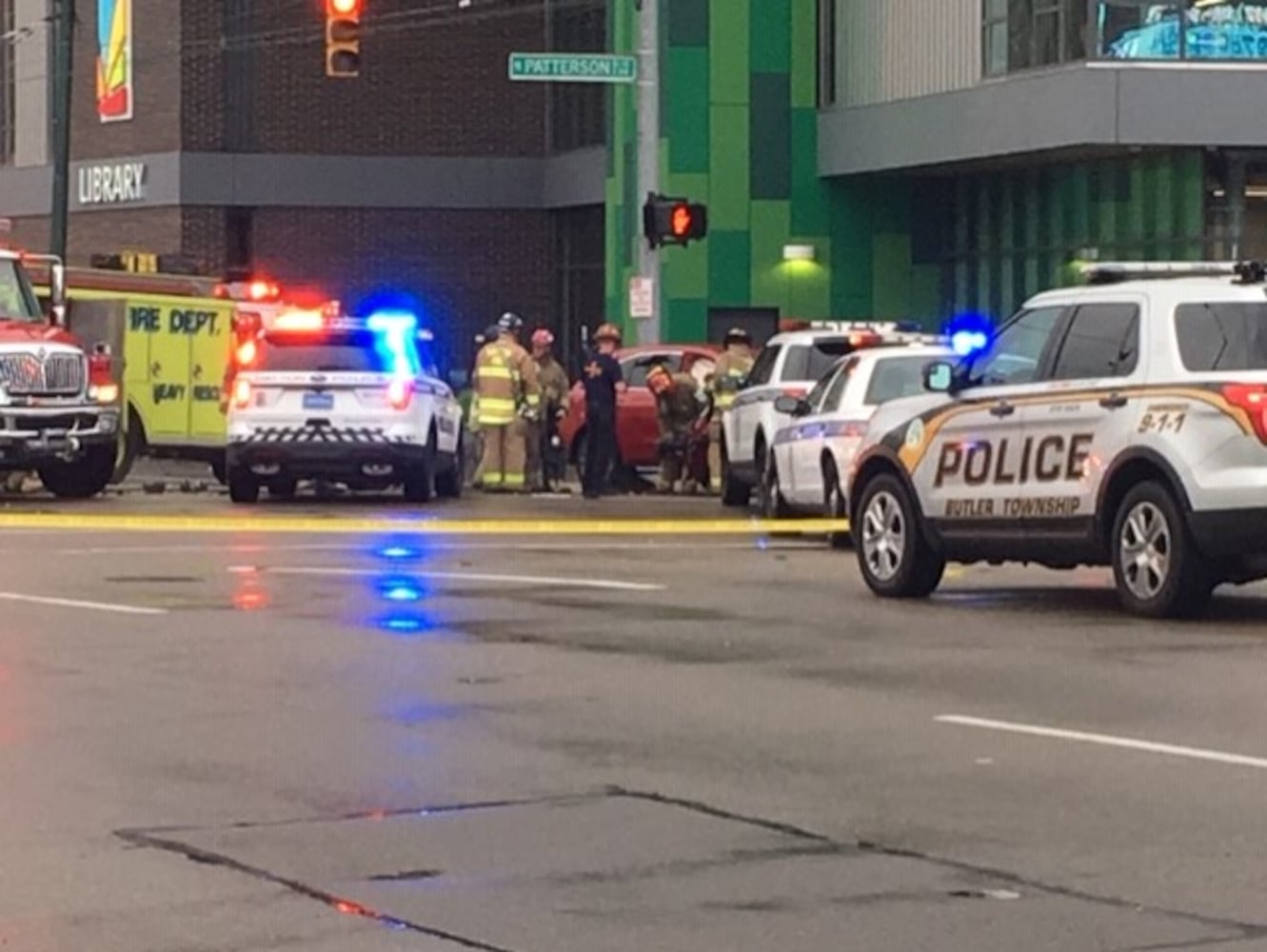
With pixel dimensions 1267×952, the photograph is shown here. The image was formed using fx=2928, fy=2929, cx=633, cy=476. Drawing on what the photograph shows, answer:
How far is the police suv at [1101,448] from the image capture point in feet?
47.2

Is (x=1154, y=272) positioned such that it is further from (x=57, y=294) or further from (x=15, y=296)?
(x=15, y=296)

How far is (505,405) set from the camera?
2972 centimetres

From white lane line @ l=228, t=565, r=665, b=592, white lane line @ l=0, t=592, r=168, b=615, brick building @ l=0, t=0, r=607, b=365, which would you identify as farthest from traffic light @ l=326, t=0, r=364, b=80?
brick building @ l=0, t=0, r=607, b=365

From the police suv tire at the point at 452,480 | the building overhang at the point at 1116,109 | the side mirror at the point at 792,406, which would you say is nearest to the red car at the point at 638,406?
the police suv tire at the point at 452,480

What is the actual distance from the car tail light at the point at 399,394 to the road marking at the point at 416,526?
2523 mm

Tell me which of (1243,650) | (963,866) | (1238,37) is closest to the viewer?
(963,866)

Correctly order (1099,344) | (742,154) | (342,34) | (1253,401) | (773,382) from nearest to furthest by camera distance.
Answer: (1253,401)
(1099,344)
(773,382)
(342,34)
(742,154)

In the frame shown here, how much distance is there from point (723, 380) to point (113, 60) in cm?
2691

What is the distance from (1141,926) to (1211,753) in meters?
2.90

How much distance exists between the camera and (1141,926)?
24.5 feet

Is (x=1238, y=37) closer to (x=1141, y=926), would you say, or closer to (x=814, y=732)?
(x=814, y=732)

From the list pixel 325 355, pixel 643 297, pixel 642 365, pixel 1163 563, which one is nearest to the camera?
pixel 1163 563

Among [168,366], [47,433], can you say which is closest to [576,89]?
[168,366]

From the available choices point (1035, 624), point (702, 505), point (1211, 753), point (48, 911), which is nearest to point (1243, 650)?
point (1035, 624)
